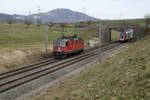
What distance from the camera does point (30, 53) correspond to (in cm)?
2775

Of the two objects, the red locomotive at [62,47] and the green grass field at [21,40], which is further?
the green grass field at [21,40]

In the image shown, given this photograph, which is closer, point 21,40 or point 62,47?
point 62,47

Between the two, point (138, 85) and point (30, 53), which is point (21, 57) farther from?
point (138, 85)

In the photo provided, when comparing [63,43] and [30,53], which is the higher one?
[63,43]

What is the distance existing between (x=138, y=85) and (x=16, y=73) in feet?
46.9

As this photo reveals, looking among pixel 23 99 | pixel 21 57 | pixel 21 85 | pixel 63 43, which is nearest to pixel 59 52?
pixel 63 43

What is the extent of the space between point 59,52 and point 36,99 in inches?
638

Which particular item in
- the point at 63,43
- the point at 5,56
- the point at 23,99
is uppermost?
the point at 63,43

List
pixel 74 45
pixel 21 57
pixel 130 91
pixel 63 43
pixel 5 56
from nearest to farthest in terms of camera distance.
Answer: pixel 130 91, pixel 5 56, pixel 21 57, pixel 63 43, pixel 74 45

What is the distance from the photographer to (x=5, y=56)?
77.9 ft

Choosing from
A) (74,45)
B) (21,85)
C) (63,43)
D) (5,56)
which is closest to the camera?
(21,85)

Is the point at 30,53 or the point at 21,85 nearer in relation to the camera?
the point at 21,85

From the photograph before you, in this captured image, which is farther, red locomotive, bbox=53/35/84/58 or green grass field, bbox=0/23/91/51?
green grass field, bbox=0/23/91/51

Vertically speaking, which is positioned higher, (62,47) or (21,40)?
(21,40)
